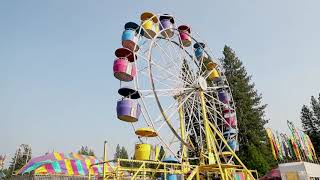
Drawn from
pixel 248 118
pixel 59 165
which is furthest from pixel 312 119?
pixel 59 165

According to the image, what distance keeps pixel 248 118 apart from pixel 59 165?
2037 centimetres

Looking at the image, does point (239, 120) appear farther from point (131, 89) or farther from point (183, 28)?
point (131, 89)

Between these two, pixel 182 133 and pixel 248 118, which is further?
pixel 248 118

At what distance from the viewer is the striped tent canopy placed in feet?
75.3

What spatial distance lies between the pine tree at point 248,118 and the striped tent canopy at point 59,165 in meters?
13.7

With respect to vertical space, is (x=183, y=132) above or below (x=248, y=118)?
below

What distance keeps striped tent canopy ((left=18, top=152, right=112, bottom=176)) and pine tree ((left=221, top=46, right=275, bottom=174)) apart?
1371 cm

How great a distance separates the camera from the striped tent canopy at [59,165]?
75.3 ft

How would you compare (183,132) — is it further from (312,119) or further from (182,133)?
(312,119)

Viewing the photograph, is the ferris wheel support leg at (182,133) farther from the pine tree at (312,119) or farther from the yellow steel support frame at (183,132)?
the pine tree at (312,119)

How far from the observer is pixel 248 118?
33.9m

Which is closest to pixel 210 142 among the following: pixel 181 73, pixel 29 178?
pixel 181 73

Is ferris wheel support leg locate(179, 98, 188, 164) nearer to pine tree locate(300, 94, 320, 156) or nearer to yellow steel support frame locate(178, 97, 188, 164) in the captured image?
yellow steel support frame locate(178, 97, 188, 164)

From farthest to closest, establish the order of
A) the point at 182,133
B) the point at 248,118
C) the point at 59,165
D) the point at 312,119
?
the point at 312,119 < the point at 248,118 < the point at 59,165 < the point at 182,133
